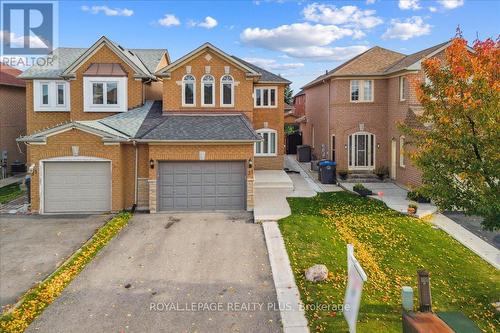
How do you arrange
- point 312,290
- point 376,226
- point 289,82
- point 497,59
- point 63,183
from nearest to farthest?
1. point 497,59
2. point 312,290
3. point 376,226
4. point 63,183
5. point 289,82

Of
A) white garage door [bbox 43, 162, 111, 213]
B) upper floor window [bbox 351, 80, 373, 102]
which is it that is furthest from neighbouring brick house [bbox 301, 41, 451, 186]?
white garage door [bbox 43, 162, 111, 213]

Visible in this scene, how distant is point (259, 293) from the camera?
9867 millimetres

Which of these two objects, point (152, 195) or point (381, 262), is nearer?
point (381, 262)

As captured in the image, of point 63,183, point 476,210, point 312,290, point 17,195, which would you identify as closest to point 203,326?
point 312,290

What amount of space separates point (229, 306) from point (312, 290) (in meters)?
2.03

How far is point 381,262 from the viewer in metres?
11.7

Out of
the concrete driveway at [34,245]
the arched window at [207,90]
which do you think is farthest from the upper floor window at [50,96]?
the concrete driveway at [34,245]

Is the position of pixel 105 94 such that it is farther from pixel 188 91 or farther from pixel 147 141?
pixel 147 141

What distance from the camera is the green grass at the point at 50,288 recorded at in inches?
334

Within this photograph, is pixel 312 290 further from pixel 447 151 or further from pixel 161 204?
pixel 161 204

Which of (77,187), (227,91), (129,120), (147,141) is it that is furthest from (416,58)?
(77,187)

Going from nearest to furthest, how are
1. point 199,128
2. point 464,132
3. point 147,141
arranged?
point 464,132
point 147,141
point 199,128

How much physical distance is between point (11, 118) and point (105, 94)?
1223 cm

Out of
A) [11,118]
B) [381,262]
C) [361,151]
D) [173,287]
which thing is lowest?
[173,287]
